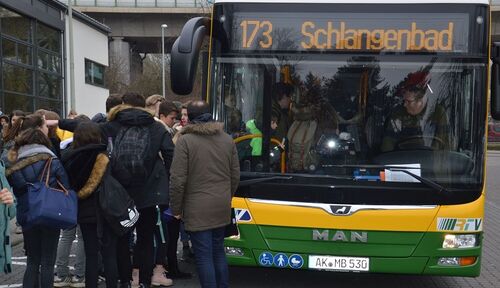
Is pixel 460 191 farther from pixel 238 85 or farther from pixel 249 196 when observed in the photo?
pixel 238 85

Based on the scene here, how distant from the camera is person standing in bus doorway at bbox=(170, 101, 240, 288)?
4.65m

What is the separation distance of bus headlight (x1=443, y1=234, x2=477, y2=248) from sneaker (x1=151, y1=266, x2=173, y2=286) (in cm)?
270

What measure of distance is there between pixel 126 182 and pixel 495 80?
3.45m

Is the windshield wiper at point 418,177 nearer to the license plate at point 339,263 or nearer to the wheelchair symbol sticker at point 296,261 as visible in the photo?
the license plate at point 339,263

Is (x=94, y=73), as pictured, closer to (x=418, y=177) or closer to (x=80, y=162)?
(x=80, y=162)

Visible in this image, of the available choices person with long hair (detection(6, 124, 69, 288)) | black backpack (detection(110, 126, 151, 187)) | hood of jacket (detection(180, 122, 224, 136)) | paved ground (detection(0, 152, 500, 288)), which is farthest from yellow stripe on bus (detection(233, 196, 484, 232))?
person with long hair (detection(6, 124, 69, 288))

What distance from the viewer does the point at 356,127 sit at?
17.2 ft

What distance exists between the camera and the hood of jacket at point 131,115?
5.09 metres

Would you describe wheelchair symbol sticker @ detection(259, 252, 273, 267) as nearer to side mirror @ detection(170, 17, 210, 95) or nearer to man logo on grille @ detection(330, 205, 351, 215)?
man logo on grille @ detection(330, 205, 351, 215)

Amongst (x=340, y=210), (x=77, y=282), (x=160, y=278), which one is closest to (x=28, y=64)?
(x=77, y=282)

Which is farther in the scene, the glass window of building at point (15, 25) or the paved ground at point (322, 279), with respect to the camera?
the glass window of building at point (15, 25)

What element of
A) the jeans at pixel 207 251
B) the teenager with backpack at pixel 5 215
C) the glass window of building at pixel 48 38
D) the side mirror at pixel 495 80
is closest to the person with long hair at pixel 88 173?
the teenager with backpack at pixel 5 215

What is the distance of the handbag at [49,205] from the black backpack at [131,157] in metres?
0.49

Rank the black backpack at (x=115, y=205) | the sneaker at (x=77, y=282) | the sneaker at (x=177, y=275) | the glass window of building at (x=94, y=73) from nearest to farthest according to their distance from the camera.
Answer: the black backpack at (x=115, y=205) → the sneaker at (x=77, y=282) → the sneaker at (x=177, y=275) → the glass window of building at (x=94, y=73)
